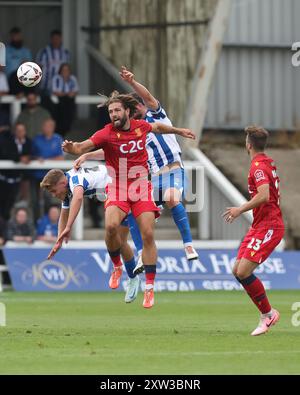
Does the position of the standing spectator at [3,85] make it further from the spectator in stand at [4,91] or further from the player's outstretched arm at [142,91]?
the player's outstretched arm at [142,91]

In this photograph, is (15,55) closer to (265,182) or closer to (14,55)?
(14,55)

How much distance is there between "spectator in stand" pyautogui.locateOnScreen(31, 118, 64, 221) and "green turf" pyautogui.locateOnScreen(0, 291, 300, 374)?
5.45m

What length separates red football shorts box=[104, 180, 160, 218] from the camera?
Answer: 1541 centimetres

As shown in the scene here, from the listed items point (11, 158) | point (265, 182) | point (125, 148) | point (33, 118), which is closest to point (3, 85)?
point (33, 118)

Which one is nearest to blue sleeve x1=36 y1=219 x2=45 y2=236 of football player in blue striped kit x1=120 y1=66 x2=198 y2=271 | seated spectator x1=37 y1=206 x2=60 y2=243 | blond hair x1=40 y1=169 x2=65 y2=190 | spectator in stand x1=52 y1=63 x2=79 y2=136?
seated spectator x1=37 y1=206 x2=60 y2=243

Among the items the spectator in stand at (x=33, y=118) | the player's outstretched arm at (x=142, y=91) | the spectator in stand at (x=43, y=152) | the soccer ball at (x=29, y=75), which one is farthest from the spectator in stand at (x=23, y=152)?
the soccer ball at (x=29, y=75)

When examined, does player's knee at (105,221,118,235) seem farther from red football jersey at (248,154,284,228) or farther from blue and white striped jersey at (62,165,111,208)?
red football jersey at (248,154,284,228)

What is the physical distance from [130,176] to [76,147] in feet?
3.88

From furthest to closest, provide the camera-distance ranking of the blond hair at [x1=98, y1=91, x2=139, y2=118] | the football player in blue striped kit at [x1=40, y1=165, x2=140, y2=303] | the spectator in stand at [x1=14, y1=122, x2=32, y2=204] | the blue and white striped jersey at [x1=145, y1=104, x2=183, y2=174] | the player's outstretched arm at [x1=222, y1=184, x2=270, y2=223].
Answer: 1. the spectator in stand at [x1=14, y1=122, x2=32, y2=204]
2. the blue and white striped jersey at [x1=145, y1=104, x2=183, y2=174]
3. the football player in blue striped kit at [x1=40, y1=165, x2=140, y2=303]
4. the blond hair at [x1=98, y1=91, x2=139, y2=118]
5. the player's outstretched arm at [x1=222, y1=184, x2=270, y2=223]

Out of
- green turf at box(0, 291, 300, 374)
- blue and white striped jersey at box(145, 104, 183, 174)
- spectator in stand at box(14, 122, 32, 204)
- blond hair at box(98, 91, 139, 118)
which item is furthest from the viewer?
spectator in stand at box(14, 122, 32, 204)

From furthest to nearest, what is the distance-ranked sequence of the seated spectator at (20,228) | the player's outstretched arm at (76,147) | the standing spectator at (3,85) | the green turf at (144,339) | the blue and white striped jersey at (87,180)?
the standing spectator at (3,85)
the seated spectator at (20,228)
the blue and white striped jersey at (87,180)
the player's outstretched arm at (76,147)
the green turf at (144,339)

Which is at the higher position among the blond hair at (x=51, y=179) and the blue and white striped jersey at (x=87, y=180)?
the blond hair at (x=51, y=179)

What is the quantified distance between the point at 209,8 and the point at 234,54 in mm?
3948

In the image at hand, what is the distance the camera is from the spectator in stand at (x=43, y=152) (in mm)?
24672
